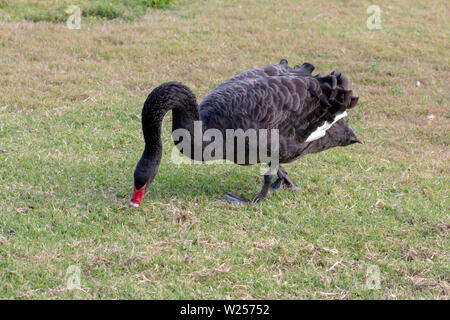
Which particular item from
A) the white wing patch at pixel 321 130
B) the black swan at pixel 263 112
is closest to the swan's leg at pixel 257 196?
the black swan at pixel 263 112

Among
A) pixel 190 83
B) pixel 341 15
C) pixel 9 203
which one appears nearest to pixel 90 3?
pixel 190 83

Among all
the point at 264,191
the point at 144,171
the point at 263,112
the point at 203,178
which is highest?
the point at 263,112

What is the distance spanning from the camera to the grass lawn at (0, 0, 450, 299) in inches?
163

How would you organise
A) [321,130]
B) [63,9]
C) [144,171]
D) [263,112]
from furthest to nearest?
[63,9] < [321,130] < [263,112] < [144,171]

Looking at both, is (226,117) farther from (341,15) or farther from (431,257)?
(341,15)

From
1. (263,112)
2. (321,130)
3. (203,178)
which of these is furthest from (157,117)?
(321,130)

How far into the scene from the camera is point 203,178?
5.85 m

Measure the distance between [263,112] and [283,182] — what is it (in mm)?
1053

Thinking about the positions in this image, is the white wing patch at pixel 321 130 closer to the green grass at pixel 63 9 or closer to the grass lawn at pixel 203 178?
the grass lawn at pixel 203 178

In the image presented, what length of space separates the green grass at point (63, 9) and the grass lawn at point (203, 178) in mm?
73

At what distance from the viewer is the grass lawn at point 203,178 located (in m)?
4.14

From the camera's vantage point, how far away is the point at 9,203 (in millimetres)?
5000

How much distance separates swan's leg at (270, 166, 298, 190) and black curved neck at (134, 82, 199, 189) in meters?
1.21

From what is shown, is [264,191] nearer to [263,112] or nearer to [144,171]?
[263,112]
